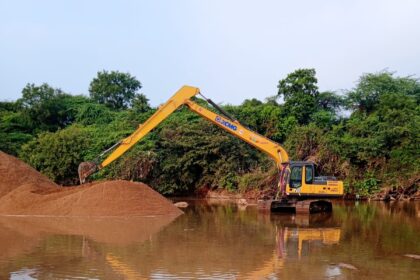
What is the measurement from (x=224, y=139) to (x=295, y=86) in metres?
7.72

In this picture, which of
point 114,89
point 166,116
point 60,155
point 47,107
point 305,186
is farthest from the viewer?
point 114,89

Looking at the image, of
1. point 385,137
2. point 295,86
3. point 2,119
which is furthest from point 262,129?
point 2,119

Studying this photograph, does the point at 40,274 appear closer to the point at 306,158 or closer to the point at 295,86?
the point at 306,158

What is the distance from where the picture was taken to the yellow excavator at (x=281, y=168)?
20531mm

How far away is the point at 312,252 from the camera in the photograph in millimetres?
11305

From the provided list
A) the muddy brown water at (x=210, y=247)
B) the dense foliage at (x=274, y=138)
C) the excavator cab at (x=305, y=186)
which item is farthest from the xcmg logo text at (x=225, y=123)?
the dense foliage at (x=274, y=138)

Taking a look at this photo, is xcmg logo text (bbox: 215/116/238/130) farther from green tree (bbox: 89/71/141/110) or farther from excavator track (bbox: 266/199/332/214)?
green tree (bbox: 89/71/141/110)

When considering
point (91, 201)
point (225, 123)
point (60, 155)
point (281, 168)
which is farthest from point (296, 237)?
point (60, 155)

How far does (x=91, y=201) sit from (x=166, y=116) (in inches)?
180

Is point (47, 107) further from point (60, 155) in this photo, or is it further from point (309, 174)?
point (309, 174)

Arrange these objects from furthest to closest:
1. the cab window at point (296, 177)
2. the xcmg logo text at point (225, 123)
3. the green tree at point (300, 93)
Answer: the green tree at point (300, 93) < the xcmg logo text at point (225, 123) < the cab window at point (296, 177)

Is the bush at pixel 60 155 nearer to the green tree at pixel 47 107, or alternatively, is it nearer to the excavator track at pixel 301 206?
the green tree at pixel 47 107

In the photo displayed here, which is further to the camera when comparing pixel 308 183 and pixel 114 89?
pixel 114 89

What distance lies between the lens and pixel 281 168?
21.3m
